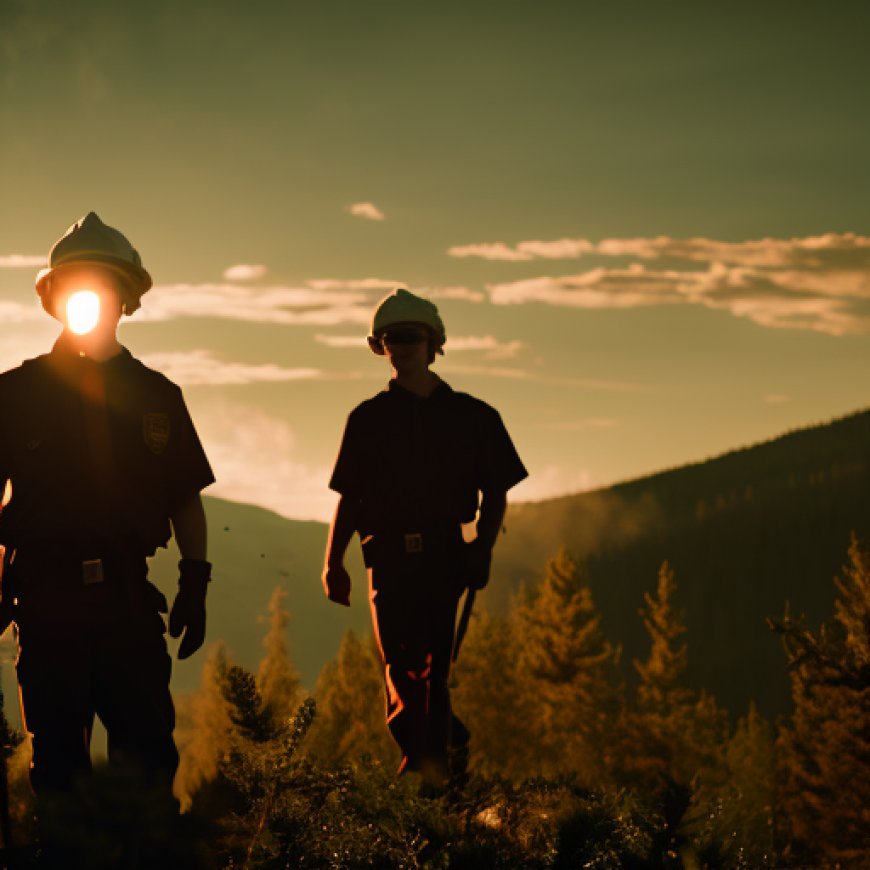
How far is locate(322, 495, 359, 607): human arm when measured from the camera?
6617 millimetres

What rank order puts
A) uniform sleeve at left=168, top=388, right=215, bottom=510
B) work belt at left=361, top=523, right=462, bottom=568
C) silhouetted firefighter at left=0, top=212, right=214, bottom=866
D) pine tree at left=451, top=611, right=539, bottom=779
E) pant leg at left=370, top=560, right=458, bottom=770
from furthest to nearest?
1. pine tree at left=451, top=611, right=539, bottom=779
2. work belt at left=361, top=523, right=462, bottom=568
3. pant leg at left=370, top=560, right=458, bottom=770
4. uniform sleeve at left=168, top=388, right=215, bottom=510
5. silhouetted firefighter at left=0, top=212, right=214, bottom=866

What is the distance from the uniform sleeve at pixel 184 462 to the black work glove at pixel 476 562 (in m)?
1.96

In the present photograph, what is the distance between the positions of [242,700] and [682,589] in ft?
524

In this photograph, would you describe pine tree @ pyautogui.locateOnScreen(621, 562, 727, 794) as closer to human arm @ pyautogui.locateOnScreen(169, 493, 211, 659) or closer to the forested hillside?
human arm @ pyautogui.locateOnScreen(169, 493, 211, 659)

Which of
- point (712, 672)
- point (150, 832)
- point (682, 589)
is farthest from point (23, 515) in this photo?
point (682, 589)

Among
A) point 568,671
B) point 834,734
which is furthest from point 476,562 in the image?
point 568,671

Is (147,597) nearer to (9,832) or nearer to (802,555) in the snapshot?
(9,832)

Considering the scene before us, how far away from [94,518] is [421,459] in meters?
2.44

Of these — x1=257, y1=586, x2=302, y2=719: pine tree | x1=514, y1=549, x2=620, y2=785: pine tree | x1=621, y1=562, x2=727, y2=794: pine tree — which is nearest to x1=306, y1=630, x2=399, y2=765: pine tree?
x1=257, y1=586, x2=302, y2=719: pine tree

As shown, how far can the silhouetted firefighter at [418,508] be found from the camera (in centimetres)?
642

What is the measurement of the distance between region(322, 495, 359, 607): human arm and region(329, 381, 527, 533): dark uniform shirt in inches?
2.9

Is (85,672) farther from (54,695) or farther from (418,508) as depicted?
(418,508)

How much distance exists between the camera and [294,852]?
3514 mm

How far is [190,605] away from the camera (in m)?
4.88
